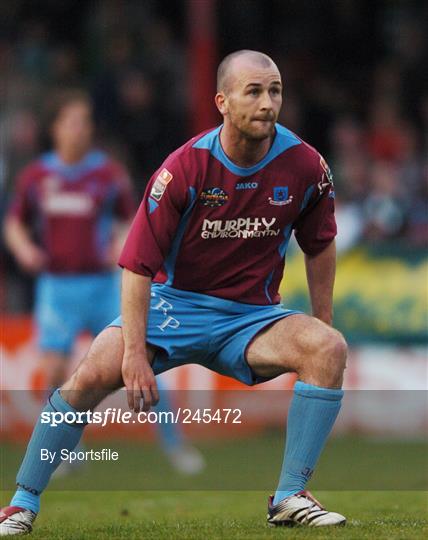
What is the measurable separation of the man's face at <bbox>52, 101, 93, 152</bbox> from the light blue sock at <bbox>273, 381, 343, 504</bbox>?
500cm

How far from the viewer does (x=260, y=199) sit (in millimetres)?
6102

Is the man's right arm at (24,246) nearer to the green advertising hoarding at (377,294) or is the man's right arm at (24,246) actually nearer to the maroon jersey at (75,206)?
the maroon jersey at (75,206)

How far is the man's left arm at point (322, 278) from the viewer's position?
642 centimetres

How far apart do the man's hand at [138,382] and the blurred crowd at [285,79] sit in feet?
23.8

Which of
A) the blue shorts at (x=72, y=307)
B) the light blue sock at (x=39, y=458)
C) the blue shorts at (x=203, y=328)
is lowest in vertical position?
the light blue sock at (x=39, y=458)

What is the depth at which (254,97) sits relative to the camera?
5.89m

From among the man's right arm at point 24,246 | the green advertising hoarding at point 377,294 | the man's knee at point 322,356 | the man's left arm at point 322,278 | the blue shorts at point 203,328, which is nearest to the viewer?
the man's knee at point 322,356

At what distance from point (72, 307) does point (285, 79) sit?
22.9 ft

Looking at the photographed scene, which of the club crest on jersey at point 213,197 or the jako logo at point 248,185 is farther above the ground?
the jako logo at point 248,185

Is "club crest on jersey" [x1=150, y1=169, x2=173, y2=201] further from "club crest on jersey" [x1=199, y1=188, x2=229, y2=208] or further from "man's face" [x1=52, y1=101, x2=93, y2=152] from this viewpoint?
"man's face" [x1=52, y1=101, x2=93, y2=152]

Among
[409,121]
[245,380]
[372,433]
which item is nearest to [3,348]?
[372,433]

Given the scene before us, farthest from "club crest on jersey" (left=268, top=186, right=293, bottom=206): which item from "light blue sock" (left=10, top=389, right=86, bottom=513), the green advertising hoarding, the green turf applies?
the green advertising hoarding

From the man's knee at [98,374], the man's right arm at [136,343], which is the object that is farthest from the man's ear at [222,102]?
the man's knee at [98,374]

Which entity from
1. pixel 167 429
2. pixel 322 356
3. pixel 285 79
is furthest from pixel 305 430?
pixel 285 79
